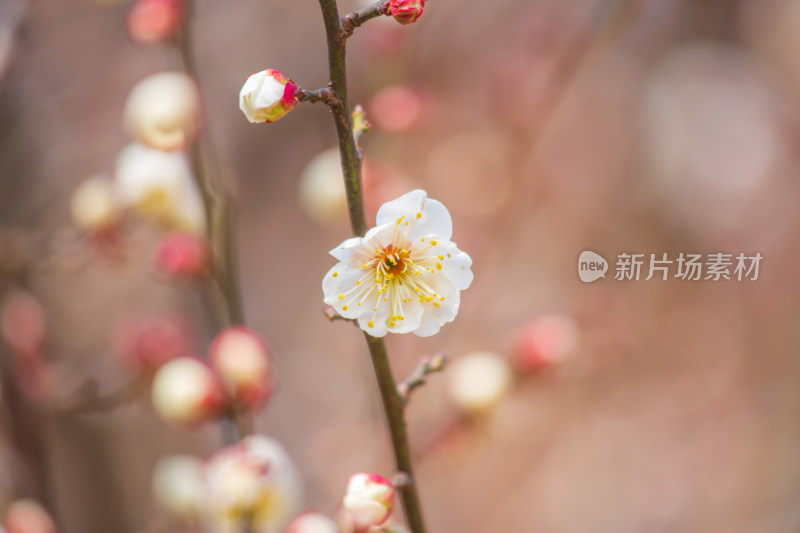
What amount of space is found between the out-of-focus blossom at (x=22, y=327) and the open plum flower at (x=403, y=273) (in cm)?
61

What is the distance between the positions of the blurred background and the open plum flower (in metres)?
0.53

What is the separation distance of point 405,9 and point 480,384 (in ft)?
1.63

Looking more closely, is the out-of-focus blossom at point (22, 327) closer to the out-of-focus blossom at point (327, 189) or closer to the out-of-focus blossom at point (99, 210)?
the out-of-focus blossom at point (99, 210)

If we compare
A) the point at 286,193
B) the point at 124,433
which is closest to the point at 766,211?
the point at 286,193

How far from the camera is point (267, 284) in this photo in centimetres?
164

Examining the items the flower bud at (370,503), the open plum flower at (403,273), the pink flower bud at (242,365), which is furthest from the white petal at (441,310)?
the pink flower bud at (242,365)

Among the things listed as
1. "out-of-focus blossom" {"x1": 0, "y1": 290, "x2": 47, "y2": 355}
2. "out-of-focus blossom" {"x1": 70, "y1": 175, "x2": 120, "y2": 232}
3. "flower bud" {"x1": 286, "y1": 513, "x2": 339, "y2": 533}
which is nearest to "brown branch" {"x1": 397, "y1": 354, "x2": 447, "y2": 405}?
"flower bud" {"x1": 286, "y1": 513, "x2": 339, "y2": 533}

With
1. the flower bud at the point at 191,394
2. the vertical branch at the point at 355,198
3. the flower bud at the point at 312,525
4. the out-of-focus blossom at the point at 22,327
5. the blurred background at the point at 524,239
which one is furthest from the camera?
the blurred background at the point at 524,239

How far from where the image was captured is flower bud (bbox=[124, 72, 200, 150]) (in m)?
0.64

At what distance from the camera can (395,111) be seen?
835 millimetres

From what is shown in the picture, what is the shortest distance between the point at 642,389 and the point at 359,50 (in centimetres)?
107

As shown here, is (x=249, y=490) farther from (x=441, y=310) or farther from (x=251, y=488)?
(x=441, y=310)

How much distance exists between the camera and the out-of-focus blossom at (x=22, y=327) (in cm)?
84

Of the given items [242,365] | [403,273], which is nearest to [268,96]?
[403,273]
